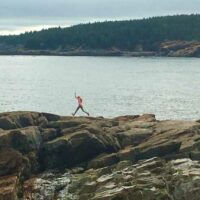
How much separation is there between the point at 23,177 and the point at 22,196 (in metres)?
2.50

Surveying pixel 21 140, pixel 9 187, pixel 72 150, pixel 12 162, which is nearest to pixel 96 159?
pixel 72 150

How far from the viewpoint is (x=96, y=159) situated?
31.5 meters

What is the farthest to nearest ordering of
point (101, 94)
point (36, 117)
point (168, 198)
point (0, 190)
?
point (101, 94) → point (36, 117) → point (0, 190) → point (168, 198)

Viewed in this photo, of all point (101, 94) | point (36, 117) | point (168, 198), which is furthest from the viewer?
point (101, 94)

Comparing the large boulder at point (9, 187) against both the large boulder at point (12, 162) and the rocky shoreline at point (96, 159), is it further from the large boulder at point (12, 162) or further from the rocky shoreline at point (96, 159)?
the large boulder at point (12, 162)

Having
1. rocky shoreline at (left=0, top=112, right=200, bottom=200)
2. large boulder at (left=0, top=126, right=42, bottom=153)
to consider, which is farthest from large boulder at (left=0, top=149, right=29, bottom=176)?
large boulder at (left=0, top=126, right=42, bottom=153)

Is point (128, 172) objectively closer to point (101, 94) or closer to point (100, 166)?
point (100, 166)

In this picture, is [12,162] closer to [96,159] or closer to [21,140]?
[21,140]

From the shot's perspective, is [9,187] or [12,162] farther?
[12,162]

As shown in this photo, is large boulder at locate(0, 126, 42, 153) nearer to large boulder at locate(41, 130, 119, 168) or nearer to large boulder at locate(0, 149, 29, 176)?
large boulder at locate(0, 149, 29, 176)

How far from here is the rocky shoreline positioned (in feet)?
82.0

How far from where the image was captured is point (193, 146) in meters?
30.2

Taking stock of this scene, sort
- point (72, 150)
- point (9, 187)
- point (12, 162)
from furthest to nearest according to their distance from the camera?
point (72, 150) < point (12, 162) < point (9, 187)

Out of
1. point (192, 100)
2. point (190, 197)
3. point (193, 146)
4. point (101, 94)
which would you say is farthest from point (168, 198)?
point (101, 94)
